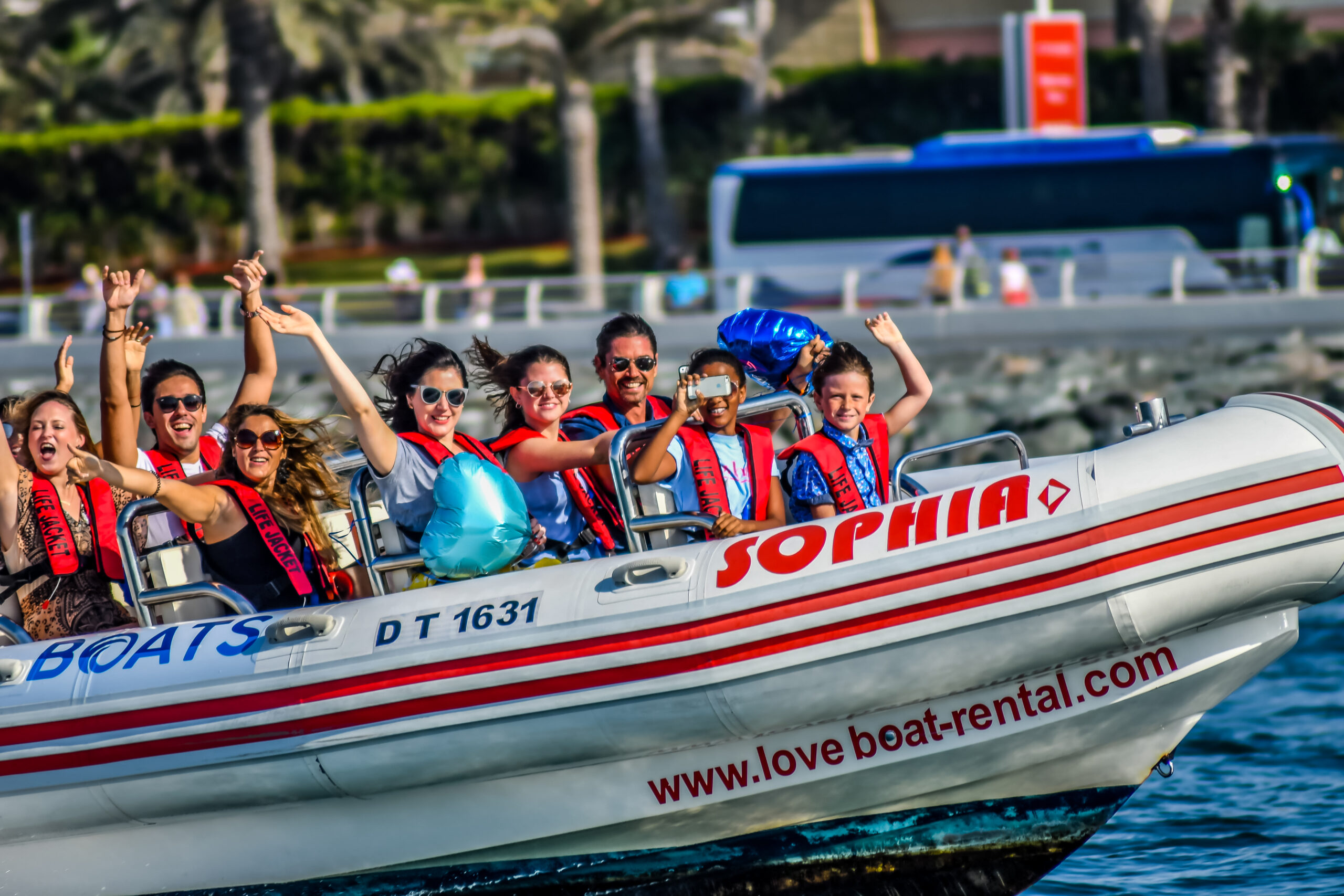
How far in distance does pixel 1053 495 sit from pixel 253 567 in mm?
2544

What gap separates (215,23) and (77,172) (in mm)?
5447

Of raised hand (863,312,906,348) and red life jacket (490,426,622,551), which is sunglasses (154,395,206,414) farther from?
raised hand (863,312,906,348)

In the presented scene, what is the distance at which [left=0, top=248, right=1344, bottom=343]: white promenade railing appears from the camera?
695 inches

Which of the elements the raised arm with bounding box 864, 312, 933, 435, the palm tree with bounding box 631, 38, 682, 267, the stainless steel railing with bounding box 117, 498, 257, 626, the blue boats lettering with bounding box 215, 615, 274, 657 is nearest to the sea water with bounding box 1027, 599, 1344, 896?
the raised arm with bounding box 864, 312, 933, 435

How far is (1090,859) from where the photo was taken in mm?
6605

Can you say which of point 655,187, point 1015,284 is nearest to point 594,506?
point 1015,284

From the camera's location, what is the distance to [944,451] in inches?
227

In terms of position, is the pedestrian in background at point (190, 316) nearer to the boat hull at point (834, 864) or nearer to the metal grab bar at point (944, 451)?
the boat hull at point (834, 864)

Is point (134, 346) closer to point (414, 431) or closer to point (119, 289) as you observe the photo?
point (119, 289)

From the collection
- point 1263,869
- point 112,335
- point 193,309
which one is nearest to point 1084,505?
point 1263,869

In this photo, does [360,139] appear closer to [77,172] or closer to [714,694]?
[77,172]

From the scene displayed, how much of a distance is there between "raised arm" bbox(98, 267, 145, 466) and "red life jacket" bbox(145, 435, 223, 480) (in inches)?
3.8

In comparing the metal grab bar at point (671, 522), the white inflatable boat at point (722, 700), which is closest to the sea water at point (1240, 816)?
the white inflatable boat at point (722, 700)

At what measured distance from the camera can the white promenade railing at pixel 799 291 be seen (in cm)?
1764
